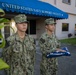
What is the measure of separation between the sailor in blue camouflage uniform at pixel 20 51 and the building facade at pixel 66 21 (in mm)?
16588

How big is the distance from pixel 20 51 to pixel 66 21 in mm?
19822

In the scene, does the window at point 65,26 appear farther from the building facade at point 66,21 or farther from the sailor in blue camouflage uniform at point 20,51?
the sailor in blue camouflage uniform at point 20,51

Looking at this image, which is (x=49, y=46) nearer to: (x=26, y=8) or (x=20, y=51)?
(x=20, y=51)

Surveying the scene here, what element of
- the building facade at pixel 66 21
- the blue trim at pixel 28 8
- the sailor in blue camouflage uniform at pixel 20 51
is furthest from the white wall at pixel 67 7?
the sailor in blue camouflage uniform at pixel 20 51

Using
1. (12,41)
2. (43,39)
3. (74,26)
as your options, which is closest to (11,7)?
(43,39)

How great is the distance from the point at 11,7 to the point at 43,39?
28.4 ft

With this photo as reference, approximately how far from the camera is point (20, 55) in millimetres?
2799

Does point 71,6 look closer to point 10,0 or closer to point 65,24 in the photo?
point 65,24

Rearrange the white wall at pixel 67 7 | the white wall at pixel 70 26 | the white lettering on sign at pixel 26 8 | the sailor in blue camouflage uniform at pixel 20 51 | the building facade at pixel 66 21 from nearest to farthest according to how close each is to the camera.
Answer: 1. the sailor in blue camouflage uniform at pixel 20 51
2. the white lettering on sign at pixel 26 8
3. the white wall at pixel 67 7
4. the building facade at pixel 66 21
5. the white wall at pixel 70 26

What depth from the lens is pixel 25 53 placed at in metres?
2.81

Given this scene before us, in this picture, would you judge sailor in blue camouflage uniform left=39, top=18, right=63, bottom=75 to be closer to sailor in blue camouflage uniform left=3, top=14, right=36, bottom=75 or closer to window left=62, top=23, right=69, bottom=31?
sailor in blue camouflage uniform left=3, top=14, right=36, bottom=75

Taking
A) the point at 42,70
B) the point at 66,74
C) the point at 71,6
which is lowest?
the point at 66,74

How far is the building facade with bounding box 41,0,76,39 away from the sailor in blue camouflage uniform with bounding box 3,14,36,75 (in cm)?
1659

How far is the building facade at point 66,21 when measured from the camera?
20484 mm
